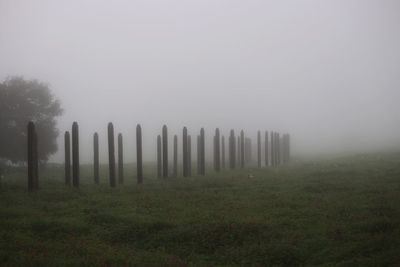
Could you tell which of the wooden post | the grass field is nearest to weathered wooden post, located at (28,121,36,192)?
the wooden post

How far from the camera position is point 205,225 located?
41.4 ft

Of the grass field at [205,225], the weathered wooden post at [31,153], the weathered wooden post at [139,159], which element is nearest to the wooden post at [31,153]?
the weathered wooden post at [31,153]

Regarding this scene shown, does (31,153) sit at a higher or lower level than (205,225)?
higher

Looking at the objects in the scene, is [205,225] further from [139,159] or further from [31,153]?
[139,159]

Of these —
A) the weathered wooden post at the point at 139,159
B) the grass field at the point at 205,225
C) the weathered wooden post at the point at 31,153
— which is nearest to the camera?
the grass field at the point at 205,225

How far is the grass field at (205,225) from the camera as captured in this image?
10188mm

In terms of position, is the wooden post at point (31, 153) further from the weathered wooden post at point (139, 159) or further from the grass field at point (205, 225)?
the weathered wooden post at point (139, 159)

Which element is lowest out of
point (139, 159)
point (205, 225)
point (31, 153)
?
point (205, 225)

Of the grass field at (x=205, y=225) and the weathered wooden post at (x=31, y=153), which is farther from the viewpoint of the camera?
the weathered wooden post at (x=31, y=153)

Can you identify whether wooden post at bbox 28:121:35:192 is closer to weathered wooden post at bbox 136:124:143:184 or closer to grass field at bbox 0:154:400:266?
grass field at bbox 0:154:400:266

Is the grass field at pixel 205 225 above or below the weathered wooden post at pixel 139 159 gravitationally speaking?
below

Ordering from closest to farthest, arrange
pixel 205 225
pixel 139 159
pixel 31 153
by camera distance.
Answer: pixel 205 225 → pixel 31 153 → pixel 139 159

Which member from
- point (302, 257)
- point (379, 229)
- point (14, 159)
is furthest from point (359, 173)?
point (14, 159)

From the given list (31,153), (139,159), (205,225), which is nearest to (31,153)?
(31,153)
